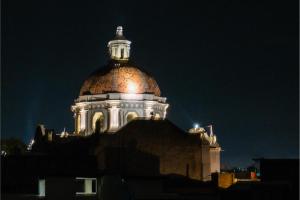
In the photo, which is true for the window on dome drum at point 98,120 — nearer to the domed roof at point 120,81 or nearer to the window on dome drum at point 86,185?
the domed roof at point 120,81

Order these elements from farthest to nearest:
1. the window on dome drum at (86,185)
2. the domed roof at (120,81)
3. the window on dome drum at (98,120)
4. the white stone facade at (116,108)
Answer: the domed roof at (120,81), the white stone facade at (116,108), the window on dome drum at (98,120), the window on dome drum at (86,185)

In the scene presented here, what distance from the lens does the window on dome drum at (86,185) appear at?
5631cm

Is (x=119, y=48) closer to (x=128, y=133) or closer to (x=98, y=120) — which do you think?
(x=98, y=120)

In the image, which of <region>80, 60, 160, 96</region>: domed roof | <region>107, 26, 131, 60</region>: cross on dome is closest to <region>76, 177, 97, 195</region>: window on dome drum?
<region>80, 60, 160, 96</region>: domed roof

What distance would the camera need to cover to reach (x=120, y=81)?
97.2m

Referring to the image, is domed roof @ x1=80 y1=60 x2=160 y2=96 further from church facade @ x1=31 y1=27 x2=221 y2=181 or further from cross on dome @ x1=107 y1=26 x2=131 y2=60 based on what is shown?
cross on dome @ x1=107 y1=26 x2=131 y2=60

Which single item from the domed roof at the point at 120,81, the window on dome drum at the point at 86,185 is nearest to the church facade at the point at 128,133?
the domed roof at the point at 120,81

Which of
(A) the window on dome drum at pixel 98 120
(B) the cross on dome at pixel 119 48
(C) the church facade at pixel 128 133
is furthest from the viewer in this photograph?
(B) the cross on dome at pixel 119 48

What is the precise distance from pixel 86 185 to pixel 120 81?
4106cm

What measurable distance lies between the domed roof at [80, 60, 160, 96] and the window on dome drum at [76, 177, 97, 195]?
39.8 m

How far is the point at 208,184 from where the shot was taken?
79.4 meters

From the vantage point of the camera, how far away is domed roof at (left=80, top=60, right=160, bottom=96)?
319 ft

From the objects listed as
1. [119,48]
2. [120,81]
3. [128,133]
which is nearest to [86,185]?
[128,133]

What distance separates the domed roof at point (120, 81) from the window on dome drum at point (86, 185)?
39767mm
